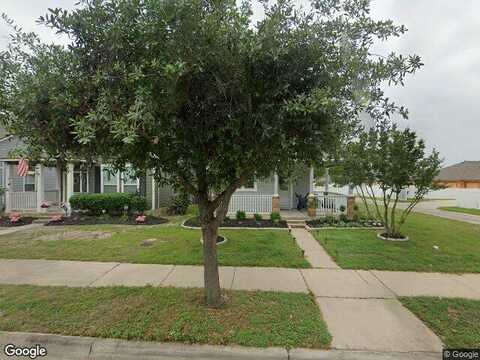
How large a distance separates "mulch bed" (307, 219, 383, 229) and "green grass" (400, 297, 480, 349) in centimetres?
572

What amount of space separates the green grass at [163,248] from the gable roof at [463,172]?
4239 centimetres

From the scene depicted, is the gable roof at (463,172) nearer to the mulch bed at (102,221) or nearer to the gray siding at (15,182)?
the mulch bed at (102,221)

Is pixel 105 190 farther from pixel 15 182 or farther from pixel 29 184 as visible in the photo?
pixel 15 182

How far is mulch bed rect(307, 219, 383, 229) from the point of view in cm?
989

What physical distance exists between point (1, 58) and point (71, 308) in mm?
3246

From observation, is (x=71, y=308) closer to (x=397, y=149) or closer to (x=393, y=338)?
(x=393, y=338)

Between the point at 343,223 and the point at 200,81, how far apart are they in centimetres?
892

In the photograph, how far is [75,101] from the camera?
8.26ft

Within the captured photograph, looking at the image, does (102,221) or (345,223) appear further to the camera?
(102,221)

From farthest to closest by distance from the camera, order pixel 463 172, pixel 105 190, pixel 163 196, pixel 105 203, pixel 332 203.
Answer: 1. pixel 463 172
2. pixel 163 196
3. pixel 105 190
4. pixel 332 203
5. pixel 105 203

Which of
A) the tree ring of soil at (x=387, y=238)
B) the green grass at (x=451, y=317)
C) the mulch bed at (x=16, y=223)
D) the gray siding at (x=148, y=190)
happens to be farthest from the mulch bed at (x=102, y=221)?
the green grass at (x=451, y=317)

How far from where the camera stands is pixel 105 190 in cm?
1430

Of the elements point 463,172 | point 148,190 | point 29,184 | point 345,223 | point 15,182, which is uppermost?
point 463,172

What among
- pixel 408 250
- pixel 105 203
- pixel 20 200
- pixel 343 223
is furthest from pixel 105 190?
pixel 408 250
